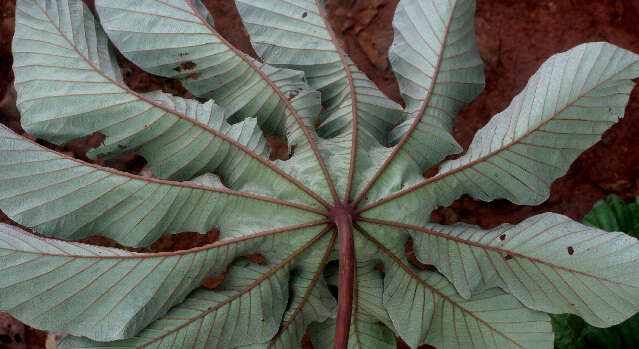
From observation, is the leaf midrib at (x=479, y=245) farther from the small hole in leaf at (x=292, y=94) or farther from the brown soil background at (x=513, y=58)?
the brown soil background at (x=513, y=58)

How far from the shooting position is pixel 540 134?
3.03 ft

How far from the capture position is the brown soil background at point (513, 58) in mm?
1380

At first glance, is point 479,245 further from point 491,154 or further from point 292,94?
point 292,94

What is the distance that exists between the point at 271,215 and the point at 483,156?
16.8 inches

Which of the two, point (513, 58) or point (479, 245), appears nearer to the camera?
point (479, 245)

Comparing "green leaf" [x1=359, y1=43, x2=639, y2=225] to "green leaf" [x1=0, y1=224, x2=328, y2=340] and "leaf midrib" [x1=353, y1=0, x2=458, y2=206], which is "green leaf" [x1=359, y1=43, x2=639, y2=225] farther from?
"green leaf" [x1=0, y1=224, x2=328, y2=340]

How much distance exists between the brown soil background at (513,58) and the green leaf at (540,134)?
1.37ft

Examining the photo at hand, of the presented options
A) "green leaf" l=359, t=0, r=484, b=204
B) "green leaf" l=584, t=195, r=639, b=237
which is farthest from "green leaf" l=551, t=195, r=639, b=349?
"green leaf" l=359, t=0, r=484, b=204

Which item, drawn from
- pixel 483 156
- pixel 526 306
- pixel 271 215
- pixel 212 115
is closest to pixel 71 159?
pixel 212 115

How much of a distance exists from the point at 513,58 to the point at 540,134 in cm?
60

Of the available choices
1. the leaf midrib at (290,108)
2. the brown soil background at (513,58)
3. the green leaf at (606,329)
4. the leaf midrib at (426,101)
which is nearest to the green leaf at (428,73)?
the leaf midrib at (426,101)

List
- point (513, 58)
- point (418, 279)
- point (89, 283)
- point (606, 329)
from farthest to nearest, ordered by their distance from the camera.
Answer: point (513, 58), point (606, 329), point (418, 279), point (89, 283)

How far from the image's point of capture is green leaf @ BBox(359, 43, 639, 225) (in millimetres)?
911

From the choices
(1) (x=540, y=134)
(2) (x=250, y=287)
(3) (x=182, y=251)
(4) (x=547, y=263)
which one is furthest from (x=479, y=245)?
(3) (x=182, y=251)
